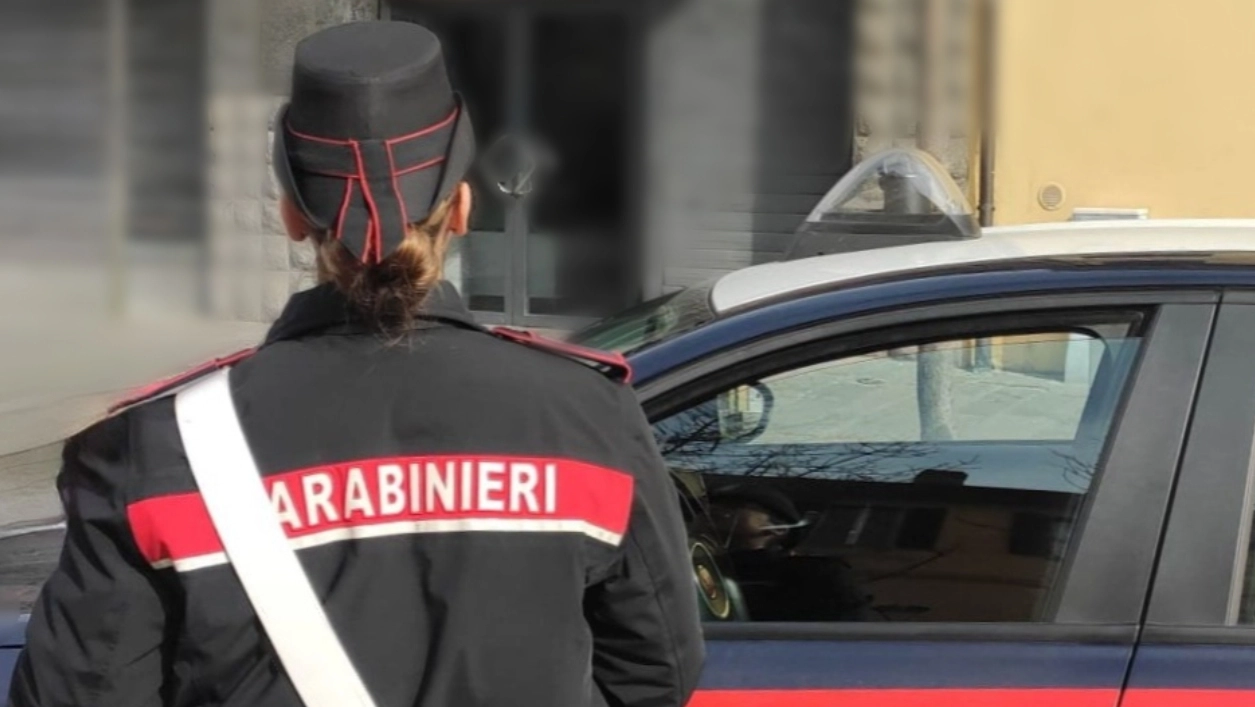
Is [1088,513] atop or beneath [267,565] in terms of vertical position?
beneath

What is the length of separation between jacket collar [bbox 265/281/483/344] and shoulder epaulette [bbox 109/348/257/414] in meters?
0.05

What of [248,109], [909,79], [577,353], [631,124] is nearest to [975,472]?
[577,353]

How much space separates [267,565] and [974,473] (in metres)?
1.25

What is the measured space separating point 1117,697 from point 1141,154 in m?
6.59

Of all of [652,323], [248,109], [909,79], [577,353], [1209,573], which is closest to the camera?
[577,353]

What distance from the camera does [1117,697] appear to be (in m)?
2.16

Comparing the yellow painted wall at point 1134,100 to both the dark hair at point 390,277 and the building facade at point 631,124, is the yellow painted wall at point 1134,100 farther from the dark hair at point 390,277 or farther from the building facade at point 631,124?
the dark hair at point 390,277

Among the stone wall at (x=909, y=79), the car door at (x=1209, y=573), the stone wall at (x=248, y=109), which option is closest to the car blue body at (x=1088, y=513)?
the car door at (x=1209, y=573)

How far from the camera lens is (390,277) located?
61.3 inches

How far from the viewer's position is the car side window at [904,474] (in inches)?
91.3

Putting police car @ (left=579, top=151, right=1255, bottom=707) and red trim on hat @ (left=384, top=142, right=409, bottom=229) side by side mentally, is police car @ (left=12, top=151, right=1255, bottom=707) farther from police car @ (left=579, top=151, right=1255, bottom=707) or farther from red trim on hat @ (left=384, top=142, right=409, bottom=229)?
red trim on hat @ (left=384, top=142, right=409, bottom=229)

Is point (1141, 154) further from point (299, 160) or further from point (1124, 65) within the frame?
point (299, 160)

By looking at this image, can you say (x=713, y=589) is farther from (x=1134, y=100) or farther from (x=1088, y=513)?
(x=1134, y=100)

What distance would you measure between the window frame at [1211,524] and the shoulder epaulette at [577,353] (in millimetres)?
898
